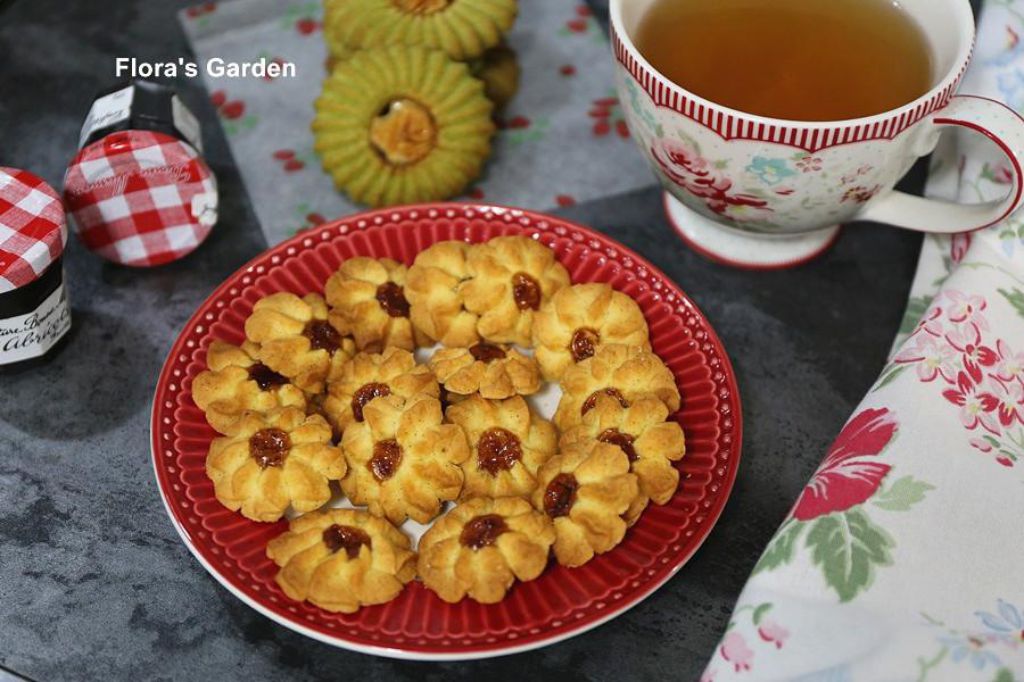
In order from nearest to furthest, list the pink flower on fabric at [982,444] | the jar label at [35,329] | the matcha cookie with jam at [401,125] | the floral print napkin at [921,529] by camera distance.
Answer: the floral print napkin at [921,529] → the pink flower on fabric at [982,444] → the jar label at [35,329] → the matcha cookie with jam at [401,125]

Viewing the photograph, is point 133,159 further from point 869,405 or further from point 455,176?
point 869,405

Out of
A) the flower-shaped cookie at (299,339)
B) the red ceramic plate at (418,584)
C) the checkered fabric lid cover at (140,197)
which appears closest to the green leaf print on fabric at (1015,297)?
the red ceramic plate at (418,584)

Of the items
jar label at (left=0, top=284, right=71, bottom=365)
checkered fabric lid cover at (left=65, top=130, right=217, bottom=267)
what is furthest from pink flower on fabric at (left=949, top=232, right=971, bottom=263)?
jar label at (left=0, top=284, right=71, bottom=365)

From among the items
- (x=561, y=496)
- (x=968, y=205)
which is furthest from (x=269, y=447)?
(x=968, y=205)

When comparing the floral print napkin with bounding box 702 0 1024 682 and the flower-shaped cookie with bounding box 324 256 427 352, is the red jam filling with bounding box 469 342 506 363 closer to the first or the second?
the flower-shaped cookie with bounding box 324 256 427 352

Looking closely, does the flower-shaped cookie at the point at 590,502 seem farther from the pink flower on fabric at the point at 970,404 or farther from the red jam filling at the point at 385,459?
the pink flower on fabric at the point at 970,404

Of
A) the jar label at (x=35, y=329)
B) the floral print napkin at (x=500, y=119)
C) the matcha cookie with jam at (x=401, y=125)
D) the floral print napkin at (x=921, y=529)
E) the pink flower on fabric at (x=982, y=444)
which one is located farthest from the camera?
the floral print napkin at (x=500, y=119)
